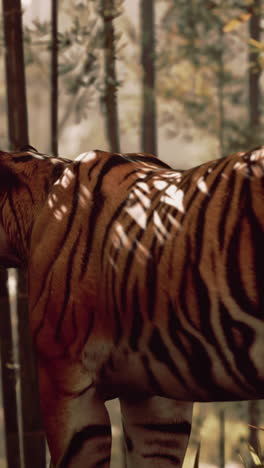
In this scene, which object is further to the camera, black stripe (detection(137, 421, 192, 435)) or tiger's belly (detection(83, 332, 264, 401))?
black stripe (detection(137, 421, 192, 435))

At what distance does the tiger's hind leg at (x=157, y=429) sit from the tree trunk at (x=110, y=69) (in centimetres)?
187

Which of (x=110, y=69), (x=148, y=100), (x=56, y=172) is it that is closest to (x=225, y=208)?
(x=56, y=172)

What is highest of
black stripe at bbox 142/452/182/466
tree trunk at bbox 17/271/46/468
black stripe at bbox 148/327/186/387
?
black stripe at bbox 148/327/186/387

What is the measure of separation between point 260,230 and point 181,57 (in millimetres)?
7164

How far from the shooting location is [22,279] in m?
3.38

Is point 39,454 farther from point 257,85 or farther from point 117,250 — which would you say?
point 257,85

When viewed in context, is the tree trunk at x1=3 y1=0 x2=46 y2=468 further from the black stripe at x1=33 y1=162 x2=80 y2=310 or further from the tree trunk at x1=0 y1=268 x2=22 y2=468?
the black stripe at x1=33 y1=162 x2=80 y2=310

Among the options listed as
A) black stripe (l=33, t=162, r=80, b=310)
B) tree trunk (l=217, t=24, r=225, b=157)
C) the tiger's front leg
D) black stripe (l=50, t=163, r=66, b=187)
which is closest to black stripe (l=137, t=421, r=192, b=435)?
the tiger's front leg

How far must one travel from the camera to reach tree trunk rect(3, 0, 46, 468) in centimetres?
317

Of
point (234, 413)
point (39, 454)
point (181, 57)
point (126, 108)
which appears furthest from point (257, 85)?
point (39, 454)

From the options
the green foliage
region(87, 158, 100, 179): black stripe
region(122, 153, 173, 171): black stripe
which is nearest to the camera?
region(87, 158, 100, 179): black stripe

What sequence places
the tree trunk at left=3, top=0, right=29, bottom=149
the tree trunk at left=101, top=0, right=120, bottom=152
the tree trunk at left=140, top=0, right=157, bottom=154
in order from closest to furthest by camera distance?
the tree trunk at left=3, top=0, right=29, bottom=149, the tree trunk at left=101, top=0, right=120, bottom=152, the tree trunk at left=140, top=0, right=157, bottom=154

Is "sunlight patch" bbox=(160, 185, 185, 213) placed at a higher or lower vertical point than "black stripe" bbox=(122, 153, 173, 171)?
lower

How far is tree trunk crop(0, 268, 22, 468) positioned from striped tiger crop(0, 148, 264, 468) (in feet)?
2.68
